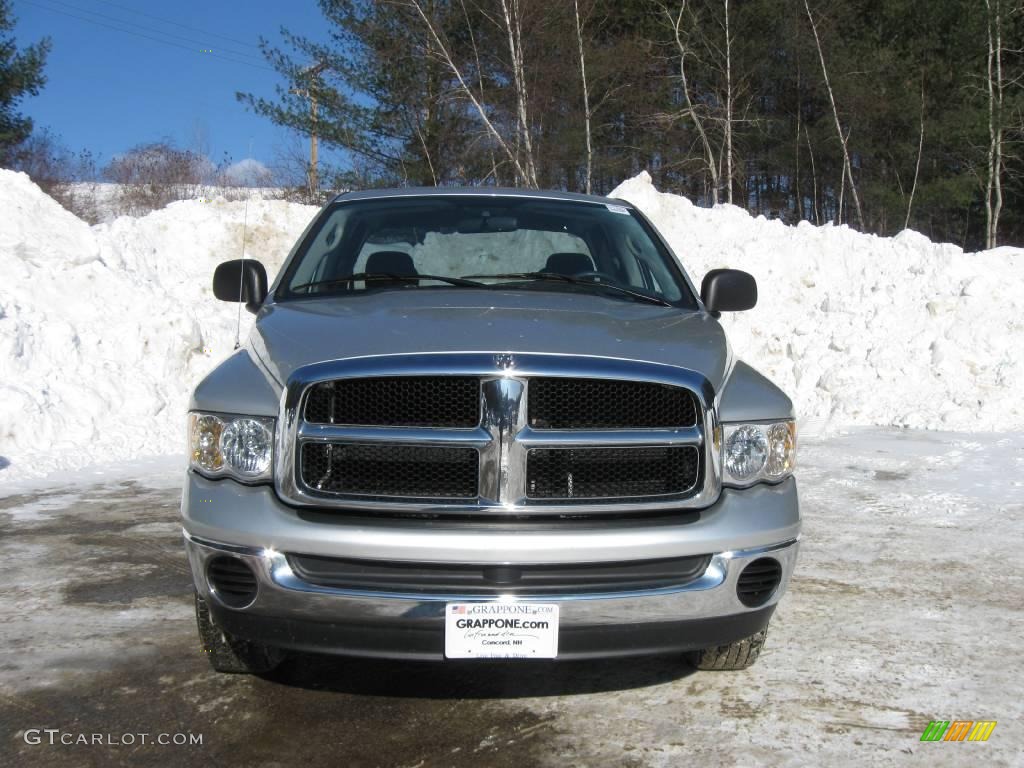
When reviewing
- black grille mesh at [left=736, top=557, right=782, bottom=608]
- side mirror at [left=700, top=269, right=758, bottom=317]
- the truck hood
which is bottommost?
black grille mesh at [left=736, top=557, right=782, bottom=608]

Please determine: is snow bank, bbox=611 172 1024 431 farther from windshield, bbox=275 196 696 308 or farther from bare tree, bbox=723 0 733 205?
bare tree, bbox=723 0 733 205

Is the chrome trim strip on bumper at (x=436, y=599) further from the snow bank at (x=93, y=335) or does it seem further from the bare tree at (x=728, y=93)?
the bare tree at (x=728, y=93)

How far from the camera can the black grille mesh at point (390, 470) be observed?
308 centimetres

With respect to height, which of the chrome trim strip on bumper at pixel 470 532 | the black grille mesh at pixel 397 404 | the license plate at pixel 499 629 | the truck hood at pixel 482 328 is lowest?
the license plate at pixel 499 629

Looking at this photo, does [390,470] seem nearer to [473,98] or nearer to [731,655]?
[731,655]

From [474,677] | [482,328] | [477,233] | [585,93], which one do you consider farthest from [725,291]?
[585,93]

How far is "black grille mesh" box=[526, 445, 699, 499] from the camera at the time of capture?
3105 millimetres

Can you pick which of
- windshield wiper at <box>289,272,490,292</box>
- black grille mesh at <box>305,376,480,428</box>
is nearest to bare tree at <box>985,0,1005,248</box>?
windshield wiper at <box>289,272,490,292</box>

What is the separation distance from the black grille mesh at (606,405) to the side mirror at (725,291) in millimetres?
1402

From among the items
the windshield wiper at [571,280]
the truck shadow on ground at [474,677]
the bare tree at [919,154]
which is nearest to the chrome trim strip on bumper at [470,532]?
the truck shadow on ground at [474,677]

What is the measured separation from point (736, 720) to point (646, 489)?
→ 874 mm

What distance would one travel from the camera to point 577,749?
3.17m

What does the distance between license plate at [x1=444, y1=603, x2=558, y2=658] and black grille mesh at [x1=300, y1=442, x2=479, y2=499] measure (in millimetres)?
345

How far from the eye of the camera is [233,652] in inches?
143
